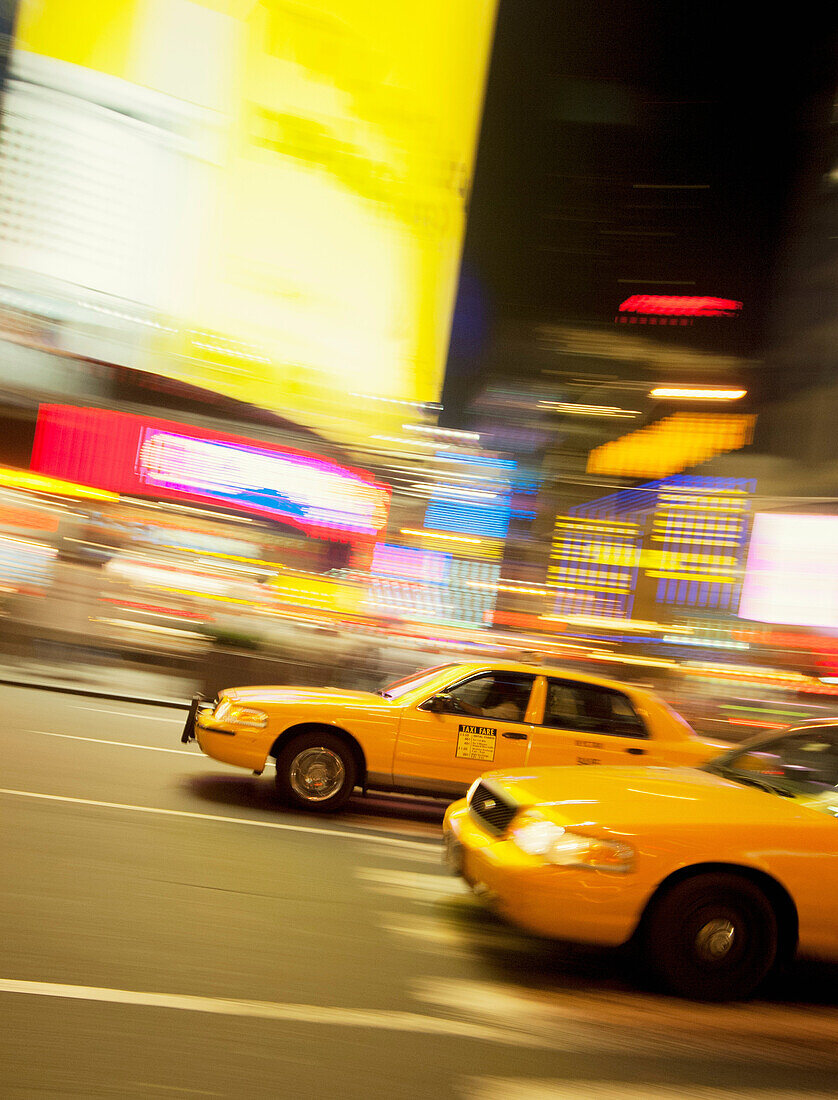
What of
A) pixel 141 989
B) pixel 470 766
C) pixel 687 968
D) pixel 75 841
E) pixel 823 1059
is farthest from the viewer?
pixel 470 766

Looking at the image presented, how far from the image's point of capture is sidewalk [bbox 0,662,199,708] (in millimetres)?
12305

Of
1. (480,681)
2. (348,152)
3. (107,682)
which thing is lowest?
(107,682)

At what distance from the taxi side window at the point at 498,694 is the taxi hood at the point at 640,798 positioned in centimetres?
226

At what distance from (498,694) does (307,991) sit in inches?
155

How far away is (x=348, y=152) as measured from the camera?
24.2 m

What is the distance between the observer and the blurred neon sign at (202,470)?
797 inches

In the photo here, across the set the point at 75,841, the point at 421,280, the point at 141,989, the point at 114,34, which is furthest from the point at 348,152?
the point at 141,989

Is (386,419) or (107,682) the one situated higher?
(386,419)

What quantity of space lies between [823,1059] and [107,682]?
11440 mm

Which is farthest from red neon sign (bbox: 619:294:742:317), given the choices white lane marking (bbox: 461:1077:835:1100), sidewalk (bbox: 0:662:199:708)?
white lane marking (bbox: 461:1077:835:1100)

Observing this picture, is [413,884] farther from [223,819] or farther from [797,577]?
[797,577]

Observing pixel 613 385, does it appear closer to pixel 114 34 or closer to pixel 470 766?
pixel 114 34

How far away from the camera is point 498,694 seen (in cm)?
757

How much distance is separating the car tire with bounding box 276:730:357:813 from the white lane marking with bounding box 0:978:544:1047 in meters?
3.56
